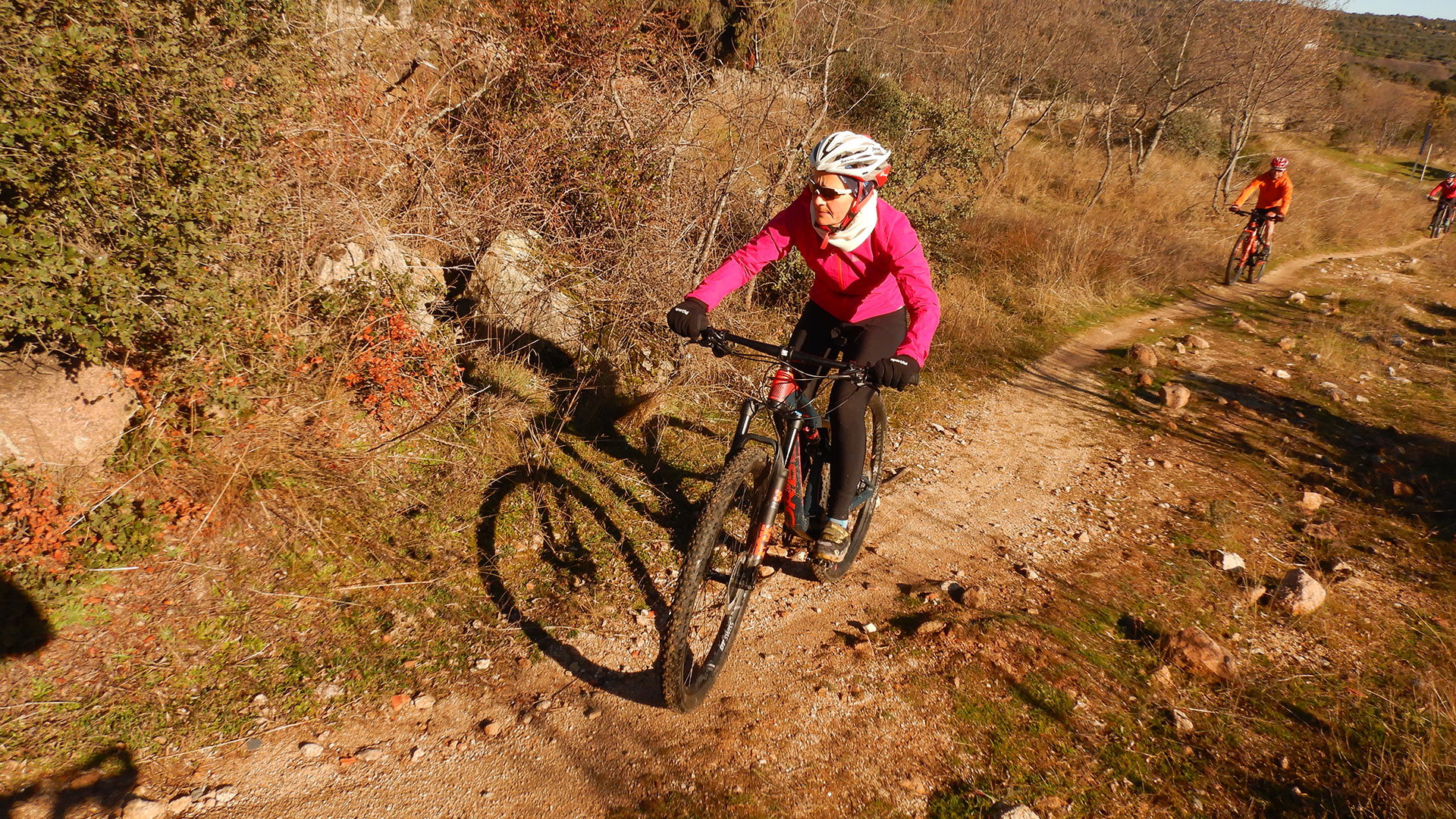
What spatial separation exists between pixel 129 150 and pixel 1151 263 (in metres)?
14.1

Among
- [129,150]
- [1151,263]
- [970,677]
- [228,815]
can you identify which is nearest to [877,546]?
[970,677]

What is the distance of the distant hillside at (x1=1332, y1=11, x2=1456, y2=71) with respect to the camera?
71.2 m

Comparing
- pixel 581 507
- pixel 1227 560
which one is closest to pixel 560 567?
pixel 581 507

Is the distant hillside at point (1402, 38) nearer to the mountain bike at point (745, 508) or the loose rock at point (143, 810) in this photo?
the mountain bike at point (745, 508)

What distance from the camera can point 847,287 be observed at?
13.0 ft

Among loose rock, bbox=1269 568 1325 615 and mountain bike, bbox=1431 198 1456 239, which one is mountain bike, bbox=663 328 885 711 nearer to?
loose rock, bbox=1269 568 1325 615

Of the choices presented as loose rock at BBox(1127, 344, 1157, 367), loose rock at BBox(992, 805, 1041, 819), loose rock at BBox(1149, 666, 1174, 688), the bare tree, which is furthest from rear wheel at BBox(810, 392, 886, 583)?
the bare tree

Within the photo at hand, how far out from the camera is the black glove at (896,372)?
3.19 meters

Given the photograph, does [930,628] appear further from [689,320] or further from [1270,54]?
[1270,54]

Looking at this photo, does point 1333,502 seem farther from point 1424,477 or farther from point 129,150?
point 129,150

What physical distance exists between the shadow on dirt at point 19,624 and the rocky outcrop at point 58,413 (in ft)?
2.10

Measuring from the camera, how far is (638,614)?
4250 mm

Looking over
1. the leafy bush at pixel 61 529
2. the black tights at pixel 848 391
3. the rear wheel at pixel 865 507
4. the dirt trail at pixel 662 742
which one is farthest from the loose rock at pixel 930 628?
the leafy bush at pixel 61 529

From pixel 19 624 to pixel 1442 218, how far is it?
2595 cm
